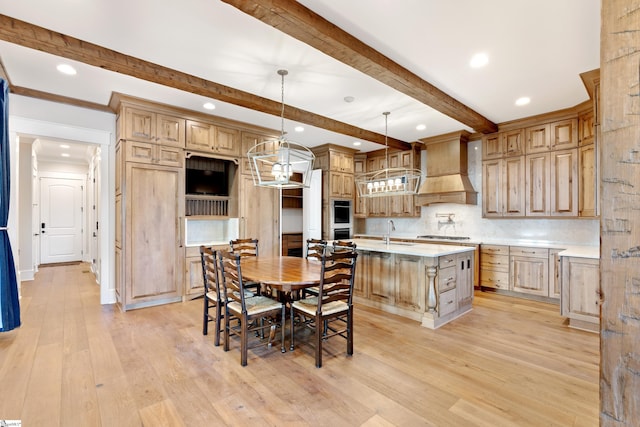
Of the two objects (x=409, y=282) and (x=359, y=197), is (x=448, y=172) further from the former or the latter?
(x=409, y=282)

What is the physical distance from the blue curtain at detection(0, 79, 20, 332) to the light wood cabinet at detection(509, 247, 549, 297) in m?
6.45

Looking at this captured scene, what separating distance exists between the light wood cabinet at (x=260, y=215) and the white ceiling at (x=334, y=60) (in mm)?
1424

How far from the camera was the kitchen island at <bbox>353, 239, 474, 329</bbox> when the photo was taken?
351 cm

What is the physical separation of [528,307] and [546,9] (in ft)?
12.3

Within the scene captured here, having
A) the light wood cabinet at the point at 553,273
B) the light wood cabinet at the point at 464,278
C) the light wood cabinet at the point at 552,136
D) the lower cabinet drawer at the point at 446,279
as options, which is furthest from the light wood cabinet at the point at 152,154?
the light wood cabinet at the point at 553,273

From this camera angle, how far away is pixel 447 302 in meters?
3.66

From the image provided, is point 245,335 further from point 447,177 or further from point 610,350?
point 447,177

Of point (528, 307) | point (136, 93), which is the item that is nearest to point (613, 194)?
point (528, 307)

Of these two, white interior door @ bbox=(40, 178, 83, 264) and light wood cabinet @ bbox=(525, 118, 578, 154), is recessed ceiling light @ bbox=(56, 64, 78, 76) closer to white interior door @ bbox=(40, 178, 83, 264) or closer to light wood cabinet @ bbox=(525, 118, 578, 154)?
white interior door @ bbox=(40, 178, 83, 264)

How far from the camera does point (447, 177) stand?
5.70 meters

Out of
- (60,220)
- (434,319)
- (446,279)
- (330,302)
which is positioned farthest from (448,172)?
(60,220)

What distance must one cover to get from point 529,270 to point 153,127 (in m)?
5.90

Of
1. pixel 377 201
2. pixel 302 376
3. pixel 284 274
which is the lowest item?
pixel 302 376

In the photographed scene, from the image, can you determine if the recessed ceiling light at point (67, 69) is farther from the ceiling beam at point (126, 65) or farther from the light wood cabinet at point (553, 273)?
the light wood cabinet at point (553, 273)
